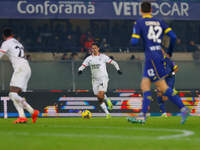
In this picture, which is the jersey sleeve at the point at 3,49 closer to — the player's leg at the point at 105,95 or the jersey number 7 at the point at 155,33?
the jersey number 7 at the point at 155,33

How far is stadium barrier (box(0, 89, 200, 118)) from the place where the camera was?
1738 centimetres

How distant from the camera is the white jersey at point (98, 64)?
1670cm

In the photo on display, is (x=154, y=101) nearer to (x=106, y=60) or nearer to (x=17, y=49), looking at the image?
(x=106, y=60)

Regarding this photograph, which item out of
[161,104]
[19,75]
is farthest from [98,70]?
[19,75]

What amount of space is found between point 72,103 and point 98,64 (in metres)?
1.64

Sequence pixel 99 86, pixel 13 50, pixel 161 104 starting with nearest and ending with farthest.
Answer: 1. pixel 13 50
2. pixel 161 104
3. pixel 99 86

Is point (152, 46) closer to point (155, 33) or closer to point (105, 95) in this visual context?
point (155, 33)

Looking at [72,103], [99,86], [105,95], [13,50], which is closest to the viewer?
[13,50]

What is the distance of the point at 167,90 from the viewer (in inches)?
410

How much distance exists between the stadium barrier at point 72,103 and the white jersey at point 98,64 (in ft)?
3.38

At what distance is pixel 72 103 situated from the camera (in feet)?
Result: 57.4

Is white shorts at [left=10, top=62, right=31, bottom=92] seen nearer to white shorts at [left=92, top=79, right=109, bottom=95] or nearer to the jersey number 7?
the jersey number 7

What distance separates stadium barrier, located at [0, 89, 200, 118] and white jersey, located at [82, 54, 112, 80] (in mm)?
1031

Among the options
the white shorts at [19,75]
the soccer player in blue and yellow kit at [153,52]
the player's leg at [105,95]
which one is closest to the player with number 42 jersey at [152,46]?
the soccer player in blue and yellow kit at [153,52]
